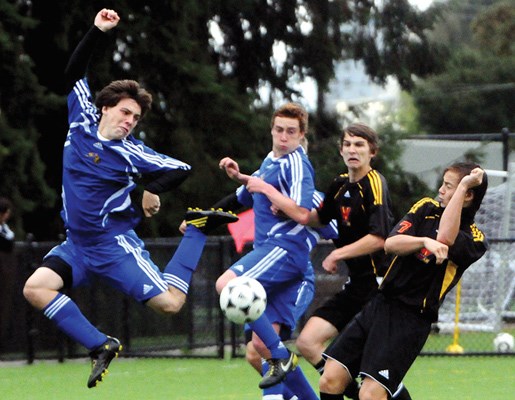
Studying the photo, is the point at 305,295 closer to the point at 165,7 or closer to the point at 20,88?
the point at 20,88

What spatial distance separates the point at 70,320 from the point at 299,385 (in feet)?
5.57

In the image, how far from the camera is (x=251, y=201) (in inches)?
381

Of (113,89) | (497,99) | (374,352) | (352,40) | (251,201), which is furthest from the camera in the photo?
(497,99)

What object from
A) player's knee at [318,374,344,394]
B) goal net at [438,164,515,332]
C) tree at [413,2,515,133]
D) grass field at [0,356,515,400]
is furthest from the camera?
tree at [413,2,515,133]

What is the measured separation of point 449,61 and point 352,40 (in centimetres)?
292

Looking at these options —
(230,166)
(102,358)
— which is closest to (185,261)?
(230,166)

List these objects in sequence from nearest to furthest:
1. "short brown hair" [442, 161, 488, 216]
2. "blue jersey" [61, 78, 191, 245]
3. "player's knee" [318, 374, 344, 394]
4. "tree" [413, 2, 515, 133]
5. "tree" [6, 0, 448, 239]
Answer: "short brown hair" [442, 161, 488, 216], "player's knee" [318, 374, 344, 394], "blue jersey" [61, 78, 191, 245], "tree" [6, 0, 448, 239], "tree" [413, 2, 515, 133]

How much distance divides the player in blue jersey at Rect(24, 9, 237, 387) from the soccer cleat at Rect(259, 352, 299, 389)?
36.4 inches

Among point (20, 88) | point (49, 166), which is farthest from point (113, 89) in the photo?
point (49, 166)

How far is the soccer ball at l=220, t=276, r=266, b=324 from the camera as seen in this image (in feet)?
27.6

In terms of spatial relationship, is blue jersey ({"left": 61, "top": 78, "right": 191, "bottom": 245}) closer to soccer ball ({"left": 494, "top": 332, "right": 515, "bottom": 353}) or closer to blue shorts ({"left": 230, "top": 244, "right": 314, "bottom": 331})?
blue shorts ({"left": 230, "top": 244, "right": 314, "bottom": 331})

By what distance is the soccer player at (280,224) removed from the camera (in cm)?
890

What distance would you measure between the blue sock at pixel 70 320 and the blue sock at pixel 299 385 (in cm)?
135

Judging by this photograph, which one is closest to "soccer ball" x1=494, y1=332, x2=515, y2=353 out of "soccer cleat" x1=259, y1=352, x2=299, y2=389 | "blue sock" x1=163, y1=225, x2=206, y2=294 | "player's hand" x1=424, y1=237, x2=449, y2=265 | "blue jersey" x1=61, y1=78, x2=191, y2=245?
"blue sock" x1=163, y1=225, x2=206, y2=294
